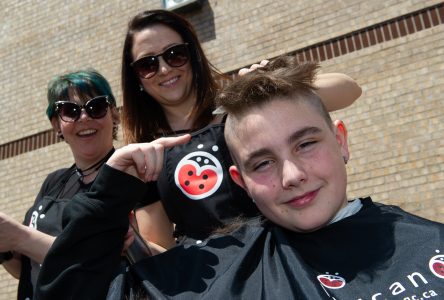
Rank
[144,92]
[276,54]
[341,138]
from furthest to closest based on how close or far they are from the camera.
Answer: [276,54] → [144,92] → [341,138]

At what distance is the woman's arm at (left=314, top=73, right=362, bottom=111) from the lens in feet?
5.52

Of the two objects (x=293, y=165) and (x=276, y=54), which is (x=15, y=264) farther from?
(x=276, y=54)

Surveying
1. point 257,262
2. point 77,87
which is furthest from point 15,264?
point 257,262

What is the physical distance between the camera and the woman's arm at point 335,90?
5.52ft

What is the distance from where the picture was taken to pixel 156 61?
6.71 ft

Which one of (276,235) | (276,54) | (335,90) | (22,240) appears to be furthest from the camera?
(276,54)

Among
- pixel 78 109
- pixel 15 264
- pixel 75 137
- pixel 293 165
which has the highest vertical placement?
pixel 78 109

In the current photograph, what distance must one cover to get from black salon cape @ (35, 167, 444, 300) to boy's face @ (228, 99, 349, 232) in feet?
0.25

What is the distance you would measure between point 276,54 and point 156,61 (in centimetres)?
496

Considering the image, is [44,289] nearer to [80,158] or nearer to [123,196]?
[123,196]

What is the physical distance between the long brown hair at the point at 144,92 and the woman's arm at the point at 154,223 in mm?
350

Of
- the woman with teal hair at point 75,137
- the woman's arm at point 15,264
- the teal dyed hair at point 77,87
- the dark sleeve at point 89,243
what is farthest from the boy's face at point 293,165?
the woman's arm at point 15,264

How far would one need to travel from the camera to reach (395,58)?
233 inches

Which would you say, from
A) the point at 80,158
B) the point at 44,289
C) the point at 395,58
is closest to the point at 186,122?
the point at 80,158
